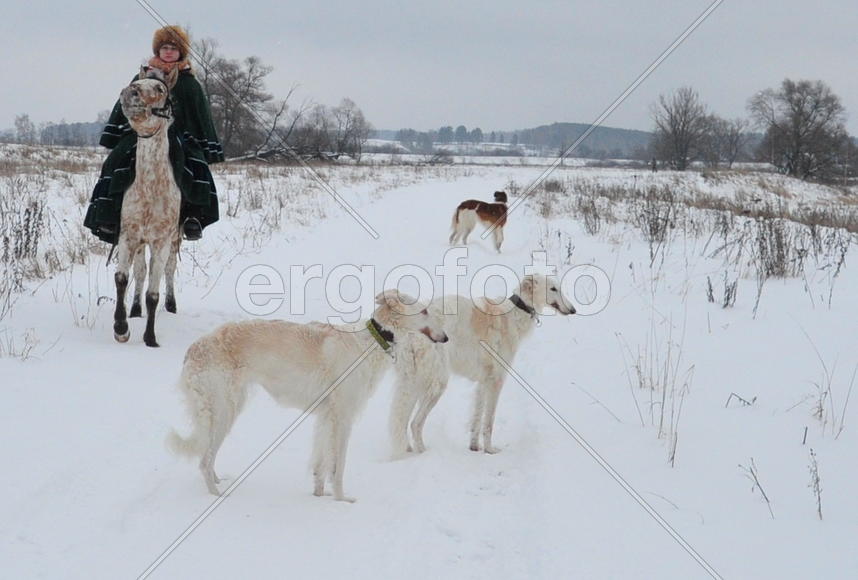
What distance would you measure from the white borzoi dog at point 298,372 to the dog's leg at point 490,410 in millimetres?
989

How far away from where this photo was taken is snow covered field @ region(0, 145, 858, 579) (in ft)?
10.3

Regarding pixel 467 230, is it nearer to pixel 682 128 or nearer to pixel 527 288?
pixel 527 288

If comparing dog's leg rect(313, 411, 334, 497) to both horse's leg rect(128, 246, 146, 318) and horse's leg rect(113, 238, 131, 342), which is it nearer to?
horse's leg rect(113, 238, 131, 342)

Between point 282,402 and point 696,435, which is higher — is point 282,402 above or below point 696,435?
above

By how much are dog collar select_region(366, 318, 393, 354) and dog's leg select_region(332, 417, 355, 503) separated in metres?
0.56

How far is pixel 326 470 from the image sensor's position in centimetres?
397

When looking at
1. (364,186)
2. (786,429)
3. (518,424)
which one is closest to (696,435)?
(786,429)

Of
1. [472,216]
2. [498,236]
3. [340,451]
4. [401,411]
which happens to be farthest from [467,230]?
[340,451]

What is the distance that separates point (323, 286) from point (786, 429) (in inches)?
266

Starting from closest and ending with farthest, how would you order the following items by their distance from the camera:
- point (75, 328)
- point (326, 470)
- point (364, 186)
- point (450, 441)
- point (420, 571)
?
point (420, 571) → point (326, 470) → point (450, 441) → point (75, 328) → point (364, 186)

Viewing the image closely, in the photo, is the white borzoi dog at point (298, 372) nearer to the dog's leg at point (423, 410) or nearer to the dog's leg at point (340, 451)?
the dog's leg at point (340, 451)

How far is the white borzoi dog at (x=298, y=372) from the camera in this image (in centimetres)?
368

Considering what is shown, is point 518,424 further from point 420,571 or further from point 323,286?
point 323,286

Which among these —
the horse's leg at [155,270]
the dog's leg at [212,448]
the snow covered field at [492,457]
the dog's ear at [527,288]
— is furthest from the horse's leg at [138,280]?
the dog's ear at [527,288]
